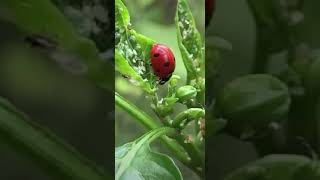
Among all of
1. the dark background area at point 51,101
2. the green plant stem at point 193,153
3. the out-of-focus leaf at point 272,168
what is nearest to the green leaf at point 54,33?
the dark background area at point 51,101

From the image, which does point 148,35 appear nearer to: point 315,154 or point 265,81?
point 265,81

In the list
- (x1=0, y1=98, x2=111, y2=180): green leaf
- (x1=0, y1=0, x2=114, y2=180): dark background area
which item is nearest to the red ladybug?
(x1=0, y1=0, x2=114, y2=180): dark background area

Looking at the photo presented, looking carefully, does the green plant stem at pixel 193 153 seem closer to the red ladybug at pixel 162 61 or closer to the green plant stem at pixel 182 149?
the green plant stem at pixel 182 149

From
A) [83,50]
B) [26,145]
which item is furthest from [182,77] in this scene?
[26,145]

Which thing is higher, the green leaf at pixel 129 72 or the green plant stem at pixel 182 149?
the green leaf at pixel 129 72

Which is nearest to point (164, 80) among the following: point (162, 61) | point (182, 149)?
point (162, 61)
